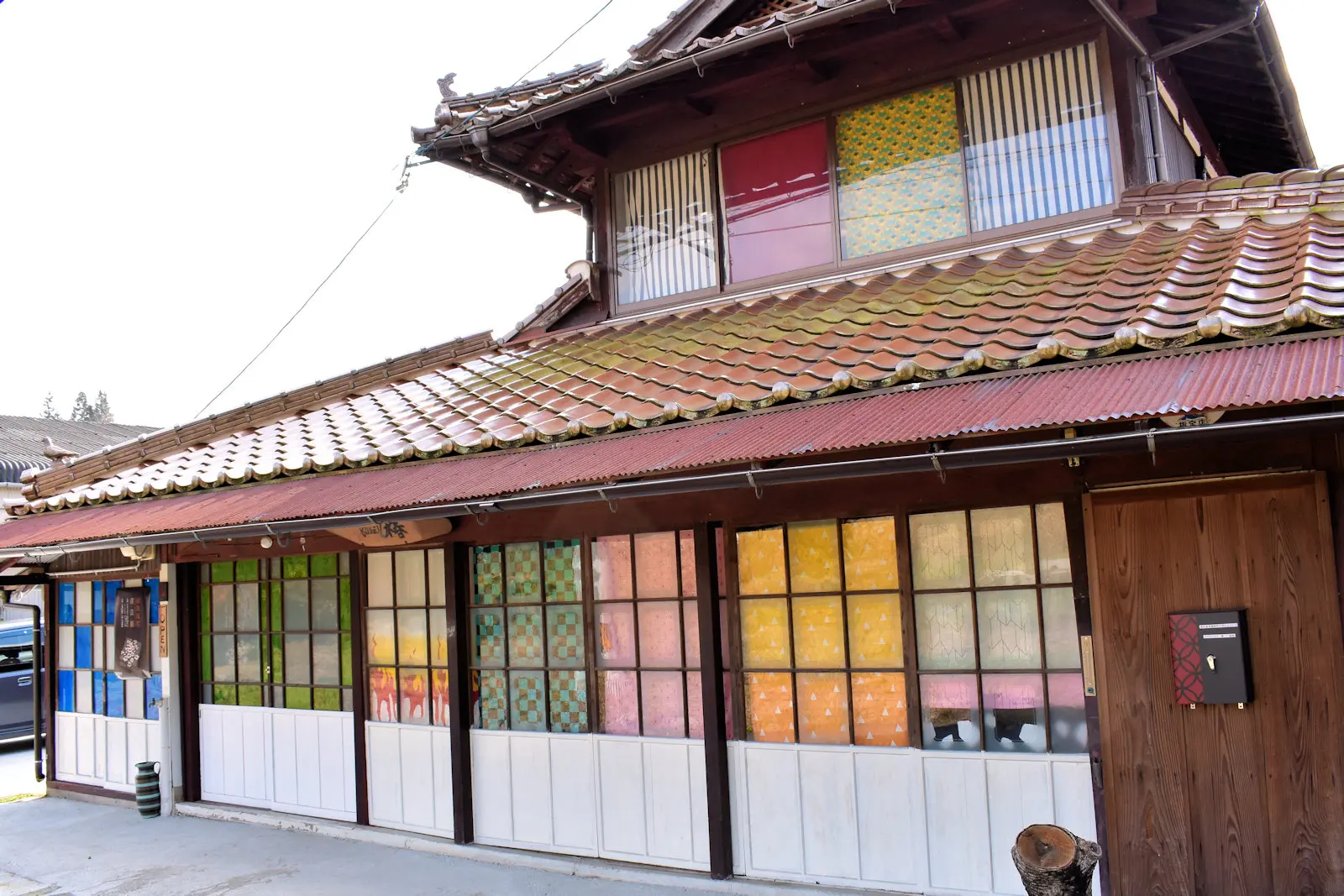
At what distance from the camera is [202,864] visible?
826 centimetres

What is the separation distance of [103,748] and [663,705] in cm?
739

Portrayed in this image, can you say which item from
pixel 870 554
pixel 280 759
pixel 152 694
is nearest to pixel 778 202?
pixel 870 554

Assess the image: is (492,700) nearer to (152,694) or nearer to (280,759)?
(280,759)

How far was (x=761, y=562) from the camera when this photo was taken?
6.84m

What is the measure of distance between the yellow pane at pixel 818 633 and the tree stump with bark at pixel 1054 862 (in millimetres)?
2545

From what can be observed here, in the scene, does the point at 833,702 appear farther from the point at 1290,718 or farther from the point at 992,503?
the point at 1290,718

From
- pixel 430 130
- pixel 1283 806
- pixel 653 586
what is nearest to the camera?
pixel 1283 806

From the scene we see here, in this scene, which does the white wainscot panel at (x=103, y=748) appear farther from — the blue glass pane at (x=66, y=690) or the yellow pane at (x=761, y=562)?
the yellow pane at (x=761, y=562)

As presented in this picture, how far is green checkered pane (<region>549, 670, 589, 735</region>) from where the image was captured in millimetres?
7617

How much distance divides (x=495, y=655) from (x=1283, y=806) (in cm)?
540

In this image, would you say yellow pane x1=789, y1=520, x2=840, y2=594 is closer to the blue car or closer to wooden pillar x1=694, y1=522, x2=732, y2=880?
wooden pillar x1=694, y1=522, x2=732, y2=880

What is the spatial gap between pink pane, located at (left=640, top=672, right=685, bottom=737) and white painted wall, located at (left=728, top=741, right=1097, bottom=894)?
1.68 ft

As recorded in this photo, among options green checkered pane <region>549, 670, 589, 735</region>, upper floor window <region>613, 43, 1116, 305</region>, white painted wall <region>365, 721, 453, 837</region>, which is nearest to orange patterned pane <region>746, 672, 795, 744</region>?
green checkered pane <region>549, 670, 589, 735</region>

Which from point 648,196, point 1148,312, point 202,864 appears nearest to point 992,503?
point 1148,312
